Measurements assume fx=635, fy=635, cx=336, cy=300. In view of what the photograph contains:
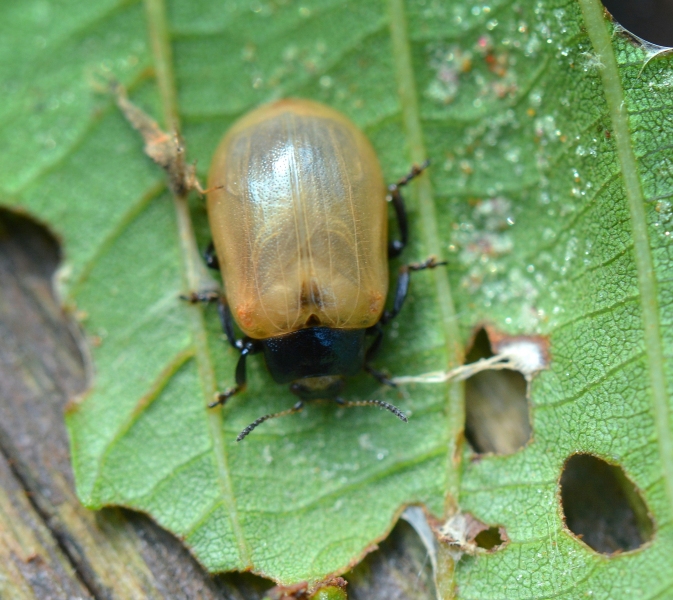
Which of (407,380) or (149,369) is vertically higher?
(149,369)

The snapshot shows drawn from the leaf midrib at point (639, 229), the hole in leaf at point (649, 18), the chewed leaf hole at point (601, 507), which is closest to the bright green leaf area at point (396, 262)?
the leaf midrib at point (639, 229)

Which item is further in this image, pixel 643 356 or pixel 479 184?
pixel 479 184

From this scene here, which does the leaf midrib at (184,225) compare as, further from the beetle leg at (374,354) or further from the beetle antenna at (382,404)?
the beetle leg at (374,354)

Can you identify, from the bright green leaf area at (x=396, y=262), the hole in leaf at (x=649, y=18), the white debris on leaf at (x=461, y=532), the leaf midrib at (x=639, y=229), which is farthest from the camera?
the hole in leaf at (x=649, y=18)

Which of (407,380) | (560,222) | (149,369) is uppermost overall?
(560,222)

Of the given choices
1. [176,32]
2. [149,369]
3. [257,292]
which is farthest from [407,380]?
[176,32]

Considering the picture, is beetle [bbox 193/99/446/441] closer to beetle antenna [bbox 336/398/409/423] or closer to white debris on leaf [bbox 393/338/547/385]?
beetle antenna [bbox 336/398/409/423]

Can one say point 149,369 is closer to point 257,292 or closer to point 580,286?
point 257,292
